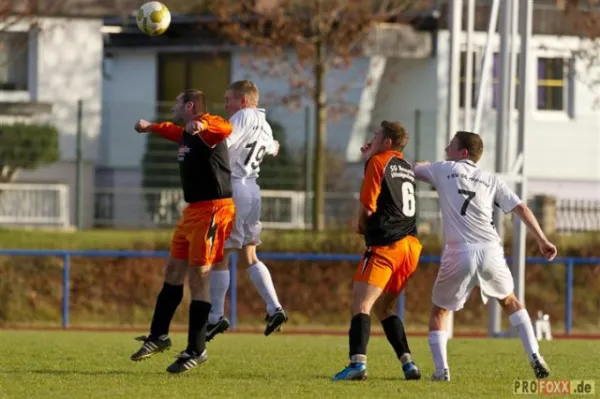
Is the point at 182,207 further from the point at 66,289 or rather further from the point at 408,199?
the point at 408,199

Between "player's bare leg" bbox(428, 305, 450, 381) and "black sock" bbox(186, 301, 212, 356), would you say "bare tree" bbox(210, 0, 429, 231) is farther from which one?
"player's bare leg" bbox(428, 305, 450, 381)

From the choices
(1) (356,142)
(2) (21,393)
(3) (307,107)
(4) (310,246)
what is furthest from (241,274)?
(2) (21,393)

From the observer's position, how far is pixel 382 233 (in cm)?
1199

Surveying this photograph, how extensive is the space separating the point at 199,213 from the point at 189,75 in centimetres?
2354

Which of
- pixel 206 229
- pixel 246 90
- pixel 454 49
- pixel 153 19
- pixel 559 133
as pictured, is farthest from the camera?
pixel 559 133

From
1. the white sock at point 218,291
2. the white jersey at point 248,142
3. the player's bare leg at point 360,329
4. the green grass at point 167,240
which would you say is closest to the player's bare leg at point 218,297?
the white sock at point 218,291

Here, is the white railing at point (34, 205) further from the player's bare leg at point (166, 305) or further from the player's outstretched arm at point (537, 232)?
the player's outstretched arm at point (537, 232)

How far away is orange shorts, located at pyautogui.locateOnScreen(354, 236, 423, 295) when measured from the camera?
1191 cm

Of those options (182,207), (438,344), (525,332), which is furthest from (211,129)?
(182,207)

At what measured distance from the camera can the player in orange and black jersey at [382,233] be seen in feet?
39.0

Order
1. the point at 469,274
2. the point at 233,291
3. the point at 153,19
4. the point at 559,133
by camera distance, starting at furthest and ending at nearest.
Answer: the point at 559,133 < the point at 233,291 < the point at 153,19 < the point at 469,274

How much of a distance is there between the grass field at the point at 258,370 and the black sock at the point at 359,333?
277 mm

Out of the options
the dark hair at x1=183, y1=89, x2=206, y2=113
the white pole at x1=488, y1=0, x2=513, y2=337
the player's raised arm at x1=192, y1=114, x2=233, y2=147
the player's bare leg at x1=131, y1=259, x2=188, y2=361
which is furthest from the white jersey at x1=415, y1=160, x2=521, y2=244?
the white pole at x1=488, y1=0, x2=513, y2=337

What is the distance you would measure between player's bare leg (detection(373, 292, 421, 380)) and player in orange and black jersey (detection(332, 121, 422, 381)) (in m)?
0.01
